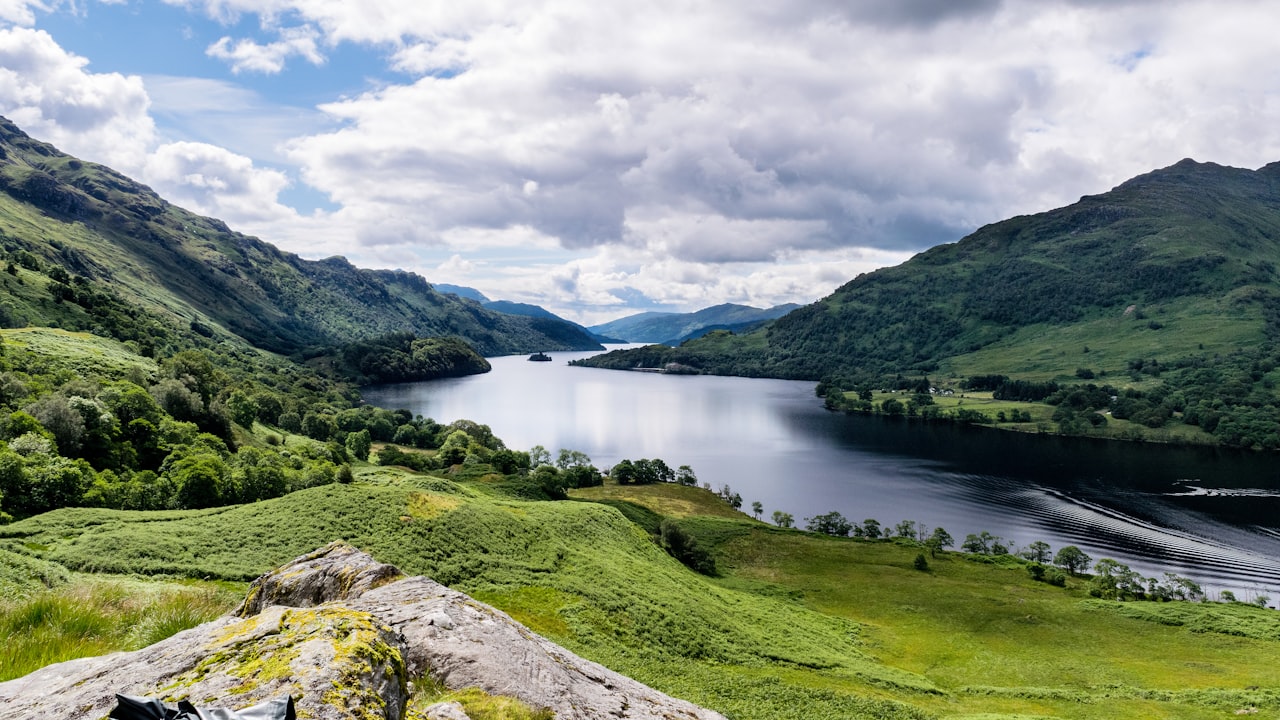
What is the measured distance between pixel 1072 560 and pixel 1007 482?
5682cm

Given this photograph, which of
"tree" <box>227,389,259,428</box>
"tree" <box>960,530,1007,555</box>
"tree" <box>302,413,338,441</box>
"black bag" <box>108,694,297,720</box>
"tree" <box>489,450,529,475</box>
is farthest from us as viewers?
"tree" <box>302,413,338,441</box>

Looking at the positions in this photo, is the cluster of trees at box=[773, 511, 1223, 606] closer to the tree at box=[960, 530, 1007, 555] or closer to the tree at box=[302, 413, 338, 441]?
the tree at box=[960, 530, 1007, 555]

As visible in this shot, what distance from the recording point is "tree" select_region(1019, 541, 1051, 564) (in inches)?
3290

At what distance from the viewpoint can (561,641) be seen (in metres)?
27.0

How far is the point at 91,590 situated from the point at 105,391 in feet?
250

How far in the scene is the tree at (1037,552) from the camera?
3290 inches

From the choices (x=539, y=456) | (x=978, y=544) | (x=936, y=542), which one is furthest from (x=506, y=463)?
→ (x=978, y=544)

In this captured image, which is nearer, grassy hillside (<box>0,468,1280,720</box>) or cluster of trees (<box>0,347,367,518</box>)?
grassy hillside (<box>0,468,1280,720</box>)

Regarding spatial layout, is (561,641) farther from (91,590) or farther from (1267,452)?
(1267,452)

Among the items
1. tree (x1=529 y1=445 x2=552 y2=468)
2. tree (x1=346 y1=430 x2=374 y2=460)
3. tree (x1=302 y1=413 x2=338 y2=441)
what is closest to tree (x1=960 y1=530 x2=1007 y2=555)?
tree (x1=529 y1=445 x2=552 y2=468)

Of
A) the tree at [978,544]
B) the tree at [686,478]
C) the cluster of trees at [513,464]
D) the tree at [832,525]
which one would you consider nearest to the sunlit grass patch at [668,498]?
the cluster of trees at [513,464]

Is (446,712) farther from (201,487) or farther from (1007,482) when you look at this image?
(1007,482)

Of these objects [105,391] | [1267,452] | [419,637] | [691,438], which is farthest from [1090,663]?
[1267,452]

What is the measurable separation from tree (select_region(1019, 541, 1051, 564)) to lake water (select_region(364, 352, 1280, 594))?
25.4 ft
